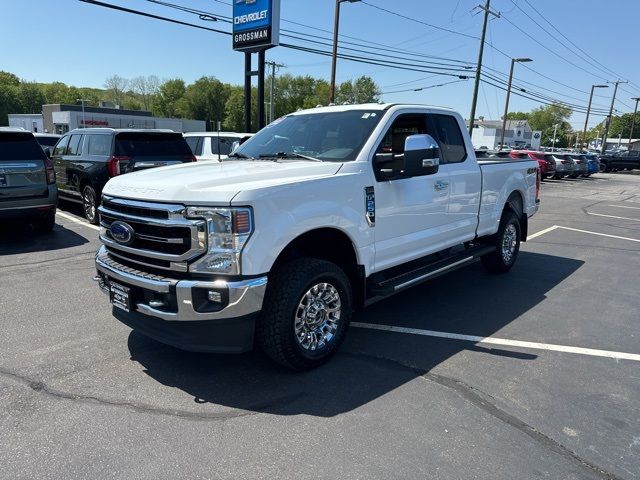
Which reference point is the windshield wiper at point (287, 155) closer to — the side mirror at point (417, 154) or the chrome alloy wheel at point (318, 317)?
the side mirror at point (417, 154)

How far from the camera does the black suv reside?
30.2 ft

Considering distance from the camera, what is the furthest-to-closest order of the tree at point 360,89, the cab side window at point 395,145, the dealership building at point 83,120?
the tree at point 360,89 → the dealership building at point 83,120 → the cab side window at point 395,145

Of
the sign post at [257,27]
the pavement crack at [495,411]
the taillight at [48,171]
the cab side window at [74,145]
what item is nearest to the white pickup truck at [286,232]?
the pavement crack at [495,411]

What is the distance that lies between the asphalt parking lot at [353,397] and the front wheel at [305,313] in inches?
7.9

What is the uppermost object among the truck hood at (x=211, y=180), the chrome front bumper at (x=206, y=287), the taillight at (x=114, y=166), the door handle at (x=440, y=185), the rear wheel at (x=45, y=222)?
the truck hood at (x=211, y=180)

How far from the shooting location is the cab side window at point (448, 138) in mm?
5324

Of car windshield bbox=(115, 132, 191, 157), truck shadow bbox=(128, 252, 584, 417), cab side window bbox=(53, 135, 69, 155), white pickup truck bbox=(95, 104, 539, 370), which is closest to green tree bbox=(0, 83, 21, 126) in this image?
cab side window bbox=(53, 135, 69, 155)

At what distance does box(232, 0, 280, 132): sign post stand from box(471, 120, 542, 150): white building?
85494mm

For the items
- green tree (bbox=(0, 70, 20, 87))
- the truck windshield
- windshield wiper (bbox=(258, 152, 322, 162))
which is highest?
green tree (bbox=(0, 70, 20, 87))

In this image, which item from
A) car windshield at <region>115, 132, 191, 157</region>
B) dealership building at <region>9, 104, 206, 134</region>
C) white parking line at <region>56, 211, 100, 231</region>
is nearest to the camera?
car windshield at <region>115, 132, 191, 157</region>

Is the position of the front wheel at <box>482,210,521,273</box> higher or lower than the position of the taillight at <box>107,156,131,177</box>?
lower

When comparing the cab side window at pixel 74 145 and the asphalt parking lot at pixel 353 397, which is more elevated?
the cab side window at pixel 74 145

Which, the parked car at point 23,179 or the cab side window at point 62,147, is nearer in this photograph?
the parked car at point 23,179

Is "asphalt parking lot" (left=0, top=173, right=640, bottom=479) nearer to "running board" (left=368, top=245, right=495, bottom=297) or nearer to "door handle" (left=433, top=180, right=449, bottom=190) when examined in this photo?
"running board" (left=368, top=245, right=495, bottom=297)
